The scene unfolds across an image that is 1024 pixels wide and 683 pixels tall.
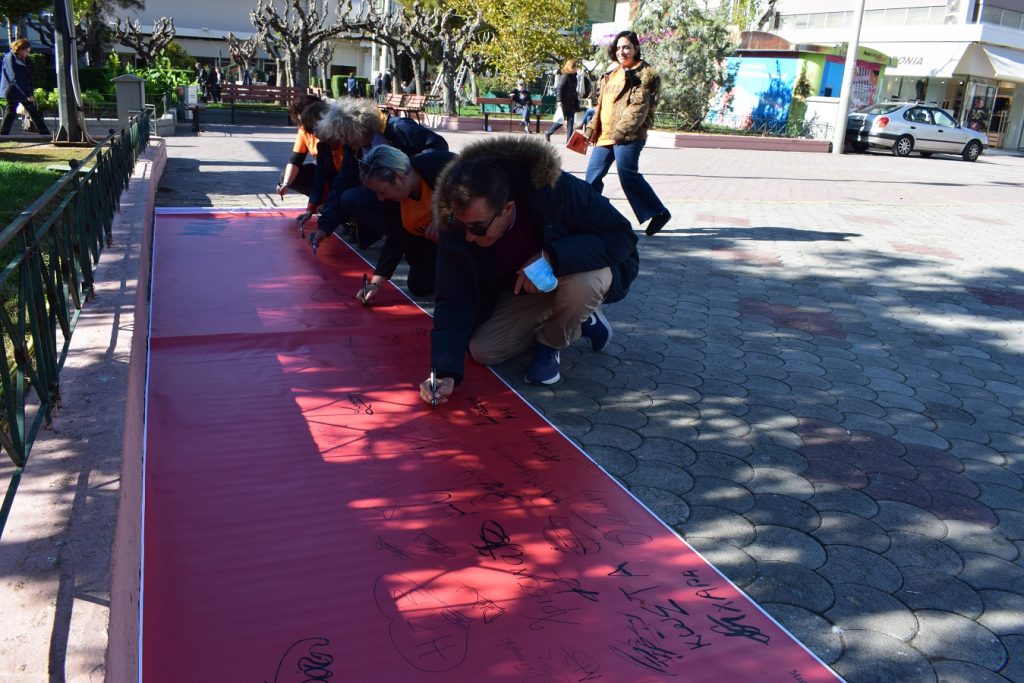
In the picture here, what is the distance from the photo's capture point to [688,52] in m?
22.4

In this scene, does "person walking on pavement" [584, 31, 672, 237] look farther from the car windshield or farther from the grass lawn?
the car windshield

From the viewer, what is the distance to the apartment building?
3012 cm

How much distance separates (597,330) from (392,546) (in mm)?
2083

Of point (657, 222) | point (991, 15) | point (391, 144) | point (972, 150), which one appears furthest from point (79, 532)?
point (991, 15)

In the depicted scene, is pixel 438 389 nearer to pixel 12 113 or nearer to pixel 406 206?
pixel 406 206

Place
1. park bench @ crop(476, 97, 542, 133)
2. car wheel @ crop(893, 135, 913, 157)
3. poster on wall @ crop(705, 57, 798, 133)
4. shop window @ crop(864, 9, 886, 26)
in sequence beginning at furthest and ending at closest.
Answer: shop window @ crop(864, 9, 886, 26) < poster on wall @ crop(705, 57, 798, 133) < park bench @ crop(476, 97, 542, 133) < car wheel @ crop(893, 135, 913, 157)

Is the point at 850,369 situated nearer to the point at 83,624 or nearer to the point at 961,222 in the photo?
the point at 83,624

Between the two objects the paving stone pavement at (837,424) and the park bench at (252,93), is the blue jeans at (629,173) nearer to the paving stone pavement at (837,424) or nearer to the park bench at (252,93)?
the paving stone pavement at (837,424)

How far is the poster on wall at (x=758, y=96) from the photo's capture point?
23719mm

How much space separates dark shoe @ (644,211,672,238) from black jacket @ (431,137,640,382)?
3537mm

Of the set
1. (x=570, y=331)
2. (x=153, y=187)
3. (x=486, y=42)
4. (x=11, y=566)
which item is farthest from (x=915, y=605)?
(x=486, y=42)

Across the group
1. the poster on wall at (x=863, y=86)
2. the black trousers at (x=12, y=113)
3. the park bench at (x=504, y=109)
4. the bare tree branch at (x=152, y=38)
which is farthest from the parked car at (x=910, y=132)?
the bare tree branch at (x=152, y=38)

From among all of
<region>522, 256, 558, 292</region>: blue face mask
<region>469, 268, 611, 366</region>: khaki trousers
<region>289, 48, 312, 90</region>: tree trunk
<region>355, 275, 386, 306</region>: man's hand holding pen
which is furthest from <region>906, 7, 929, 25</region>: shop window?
<region>522, 256, 558, 292</region>: blue face mask

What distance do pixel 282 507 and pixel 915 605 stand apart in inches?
78.3
